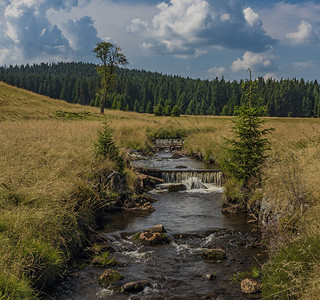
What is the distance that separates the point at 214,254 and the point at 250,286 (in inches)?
72.9

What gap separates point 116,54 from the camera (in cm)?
5038

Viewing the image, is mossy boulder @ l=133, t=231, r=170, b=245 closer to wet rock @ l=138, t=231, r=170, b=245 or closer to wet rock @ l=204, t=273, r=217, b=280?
wet rock @ l=138, t=231, r=170, b=245

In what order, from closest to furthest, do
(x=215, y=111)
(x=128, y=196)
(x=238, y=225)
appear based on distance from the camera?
(x=238, y=225) → (x=128, y=196) → (x=215, y=111)

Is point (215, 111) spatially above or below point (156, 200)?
above

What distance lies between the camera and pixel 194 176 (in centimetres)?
1700

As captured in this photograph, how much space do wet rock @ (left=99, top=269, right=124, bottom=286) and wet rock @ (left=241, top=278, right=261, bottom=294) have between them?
8.53 ft

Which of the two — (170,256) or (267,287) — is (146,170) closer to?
(170,256)

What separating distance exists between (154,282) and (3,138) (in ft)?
31.3

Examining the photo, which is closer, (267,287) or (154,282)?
(267,287)

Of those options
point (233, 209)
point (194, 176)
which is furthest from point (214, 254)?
point (194, 176)

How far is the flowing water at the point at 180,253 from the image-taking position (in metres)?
6.49

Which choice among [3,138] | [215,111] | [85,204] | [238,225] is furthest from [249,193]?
[215,111]

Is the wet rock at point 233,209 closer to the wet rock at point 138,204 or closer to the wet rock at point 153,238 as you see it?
the wet rock at point 138,204

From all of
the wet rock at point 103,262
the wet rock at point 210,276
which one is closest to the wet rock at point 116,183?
the wet rock at point 103,262
